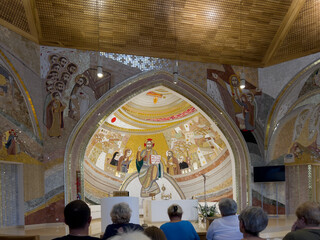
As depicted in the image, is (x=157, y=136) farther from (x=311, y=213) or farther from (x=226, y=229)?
(x=311, y=213)

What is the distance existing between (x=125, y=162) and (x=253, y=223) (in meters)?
14.6

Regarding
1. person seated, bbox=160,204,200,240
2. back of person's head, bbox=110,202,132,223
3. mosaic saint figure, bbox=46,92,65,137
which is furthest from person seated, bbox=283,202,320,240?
mosaic saint figure, bbox=46,92,65,137

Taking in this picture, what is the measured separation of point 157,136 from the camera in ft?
56.9

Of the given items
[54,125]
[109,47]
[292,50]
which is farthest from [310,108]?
[54,125]

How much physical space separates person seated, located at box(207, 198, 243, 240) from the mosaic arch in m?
8.94

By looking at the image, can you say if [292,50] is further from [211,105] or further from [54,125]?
[54,125]

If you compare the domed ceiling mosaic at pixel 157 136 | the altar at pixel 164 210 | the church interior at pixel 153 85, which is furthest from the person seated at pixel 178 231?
the domed ceiling mosaic at pixel 157 136

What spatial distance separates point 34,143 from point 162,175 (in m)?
7.20

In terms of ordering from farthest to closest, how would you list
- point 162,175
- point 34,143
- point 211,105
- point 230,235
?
point 162,175 < point 211,105 < point 34,143 < point 230,235

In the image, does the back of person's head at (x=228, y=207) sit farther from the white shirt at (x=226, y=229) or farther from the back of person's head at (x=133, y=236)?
the back of person's head at (x=133, y=236)

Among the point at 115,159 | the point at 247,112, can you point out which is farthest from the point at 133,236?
the point at 115,159

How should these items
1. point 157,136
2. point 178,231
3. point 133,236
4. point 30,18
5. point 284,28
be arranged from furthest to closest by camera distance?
point 157,136 < point 284,28 < point 30,18 < point 178,231 < point 133,236

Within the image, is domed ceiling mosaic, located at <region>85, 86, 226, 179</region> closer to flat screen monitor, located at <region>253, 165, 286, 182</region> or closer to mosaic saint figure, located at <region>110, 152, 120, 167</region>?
mosaic saint figure, located at <region>110, 152, 120, 167</region>

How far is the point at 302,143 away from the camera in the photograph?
1304cm
